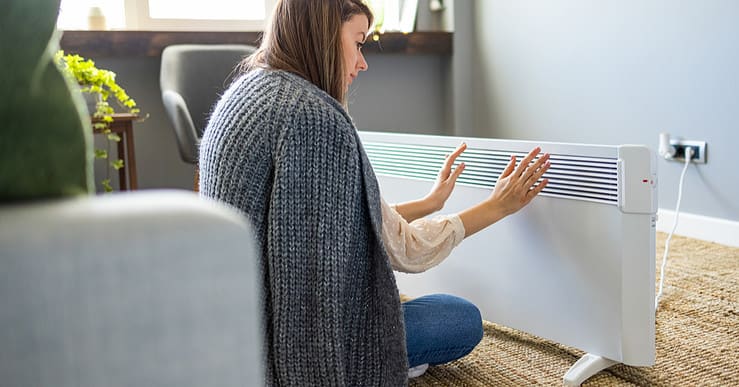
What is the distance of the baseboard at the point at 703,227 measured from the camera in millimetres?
2682

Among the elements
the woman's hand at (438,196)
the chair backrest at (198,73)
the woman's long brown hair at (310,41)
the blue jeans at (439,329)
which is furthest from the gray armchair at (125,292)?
the chair backrest at (198,73)

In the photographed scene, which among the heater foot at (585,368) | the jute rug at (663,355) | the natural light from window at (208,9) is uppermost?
the natural light from window at (208,9)

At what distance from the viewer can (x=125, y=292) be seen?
1.17 ft

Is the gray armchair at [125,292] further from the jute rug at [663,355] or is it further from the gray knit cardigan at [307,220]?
the jute rug at [663,355]

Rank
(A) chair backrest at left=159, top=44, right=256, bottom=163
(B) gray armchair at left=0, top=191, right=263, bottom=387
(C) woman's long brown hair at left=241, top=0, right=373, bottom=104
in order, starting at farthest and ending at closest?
(A) chair backrest at left=159, top=44, right=256, bottom=163 < (C) woman's long brown hair at left=241, top=0, right=373, bottom=104 < (B) gray armchair at left=0, top=191, right=263, bottom=387

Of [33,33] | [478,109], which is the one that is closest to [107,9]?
[478,109]

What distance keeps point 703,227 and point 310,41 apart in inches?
79.4

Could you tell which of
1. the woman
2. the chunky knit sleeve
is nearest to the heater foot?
the woman

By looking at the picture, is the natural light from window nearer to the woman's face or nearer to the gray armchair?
the woman's face

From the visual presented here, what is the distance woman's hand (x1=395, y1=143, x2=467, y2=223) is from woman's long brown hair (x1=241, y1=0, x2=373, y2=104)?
42 centimetres

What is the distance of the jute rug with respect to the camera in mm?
1578

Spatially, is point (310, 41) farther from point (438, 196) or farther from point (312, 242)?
point (438, 196)

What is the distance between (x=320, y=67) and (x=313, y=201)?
0.27m

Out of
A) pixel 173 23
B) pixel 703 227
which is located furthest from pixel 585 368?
pixel 173 23
